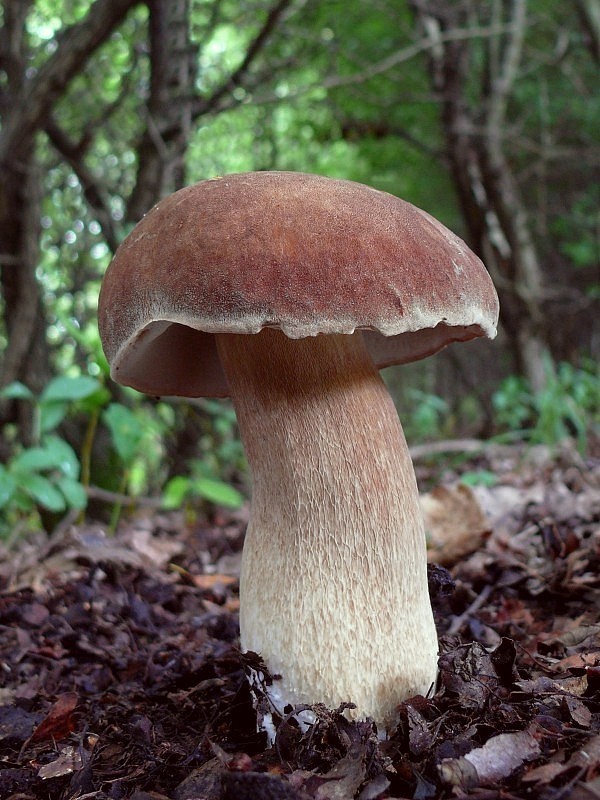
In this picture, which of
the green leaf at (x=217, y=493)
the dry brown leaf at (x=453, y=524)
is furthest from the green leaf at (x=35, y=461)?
the dry brown leaf at (x=453, y=524)

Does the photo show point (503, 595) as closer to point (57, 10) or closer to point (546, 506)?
point (546, 506)

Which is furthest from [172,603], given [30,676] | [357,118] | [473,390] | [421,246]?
[357,118]

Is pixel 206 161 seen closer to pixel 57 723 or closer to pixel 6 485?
pixel 6 485

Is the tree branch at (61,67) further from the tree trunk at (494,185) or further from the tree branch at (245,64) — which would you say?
the tree trunk at (494,185)

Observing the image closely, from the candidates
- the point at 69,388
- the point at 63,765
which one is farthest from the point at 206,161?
the point at 63,765


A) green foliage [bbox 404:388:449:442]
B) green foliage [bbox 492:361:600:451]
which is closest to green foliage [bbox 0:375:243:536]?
green foliage [bbox 492:361:600:451]
